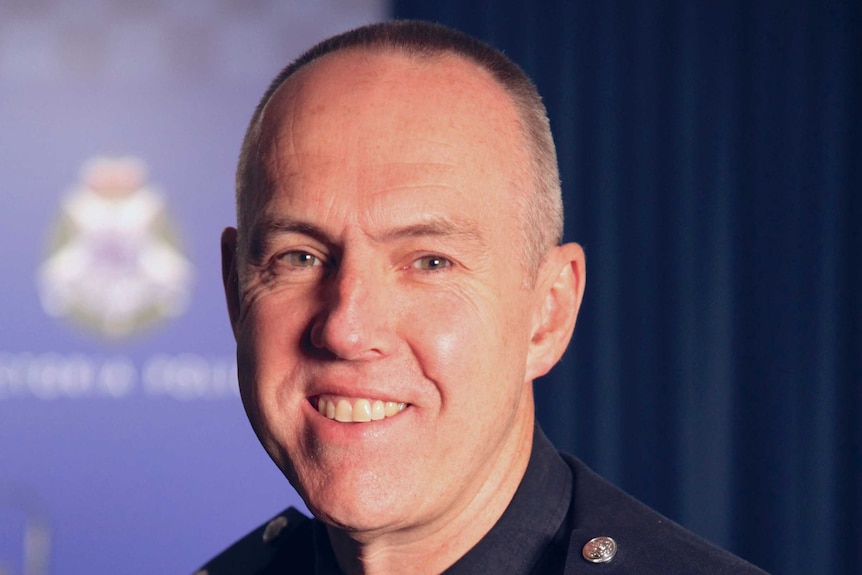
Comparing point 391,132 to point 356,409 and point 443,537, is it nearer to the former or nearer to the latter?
point 356,409

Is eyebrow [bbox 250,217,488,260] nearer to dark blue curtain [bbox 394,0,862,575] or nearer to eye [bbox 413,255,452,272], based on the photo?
eye [bbox 413,255,452,272]

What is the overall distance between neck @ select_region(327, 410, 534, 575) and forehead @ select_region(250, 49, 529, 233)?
39 centimetres

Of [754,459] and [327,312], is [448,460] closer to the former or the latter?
[327,312]

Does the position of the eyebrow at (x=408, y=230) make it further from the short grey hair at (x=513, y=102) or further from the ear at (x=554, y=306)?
the ear at (x=554, y=306)

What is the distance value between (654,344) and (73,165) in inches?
85.1

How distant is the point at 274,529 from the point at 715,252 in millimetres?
2361

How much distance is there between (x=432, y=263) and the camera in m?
1.33

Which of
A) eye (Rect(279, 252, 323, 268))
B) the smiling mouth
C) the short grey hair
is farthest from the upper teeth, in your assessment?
the short grey hair

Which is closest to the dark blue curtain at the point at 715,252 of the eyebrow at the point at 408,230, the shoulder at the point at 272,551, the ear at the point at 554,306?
the shoulder at the point at 272,551

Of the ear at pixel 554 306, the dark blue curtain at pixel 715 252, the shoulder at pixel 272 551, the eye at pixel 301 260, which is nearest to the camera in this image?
the eye at pixel 301 260

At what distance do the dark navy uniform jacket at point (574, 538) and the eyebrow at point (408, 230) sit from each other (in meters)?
0.36

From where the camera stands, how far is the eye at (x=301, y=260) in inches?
53.1

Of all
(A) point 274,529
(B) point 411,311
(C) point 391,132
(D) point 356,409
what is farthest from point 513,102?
(A) point 274,529

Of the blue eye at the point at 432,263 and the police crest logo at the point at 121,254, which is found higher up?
the blue eye at the point at 432,263
